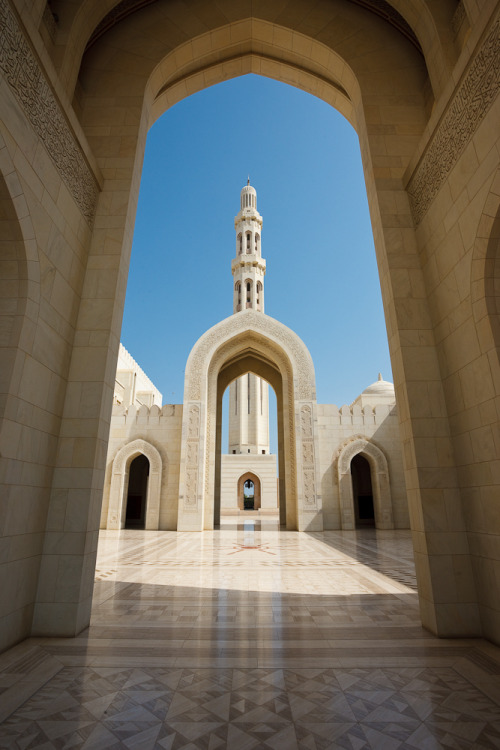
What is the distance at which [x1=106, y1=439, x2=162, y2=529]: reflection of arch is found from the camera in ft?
38.5

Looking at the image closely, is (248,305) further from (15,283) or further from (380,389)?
(15,283)

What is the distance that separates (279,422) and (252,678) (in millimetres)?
11312

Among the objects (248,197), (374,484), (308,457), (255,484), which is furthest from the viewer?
(255,484)

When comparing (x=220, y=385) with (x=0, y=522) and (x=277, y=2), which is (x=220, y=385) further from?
(x=0, y=522)

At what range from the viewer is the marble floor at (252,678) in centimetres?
158

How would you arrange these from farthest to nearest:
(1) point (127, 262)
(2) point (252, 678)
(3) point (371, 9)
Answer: (3) point (371, 9)
(1) point (127, 262)
(2) point (252, 678)

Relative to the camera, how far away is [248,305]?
19.1 metres

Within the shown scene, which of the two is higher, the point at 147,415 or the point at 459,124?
the point at 147,415

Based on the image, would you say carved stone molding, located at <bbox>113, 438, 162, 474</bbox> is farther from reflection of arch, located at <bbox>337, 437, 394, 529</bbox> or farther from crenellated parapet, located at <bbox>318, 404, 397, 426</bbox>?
reflection of arch, located at <bbox>337, 437, 394, 529</bbox>

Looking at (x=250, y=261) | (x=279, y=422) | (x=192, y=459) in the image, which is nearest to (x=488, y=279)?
(x=192, y=459)

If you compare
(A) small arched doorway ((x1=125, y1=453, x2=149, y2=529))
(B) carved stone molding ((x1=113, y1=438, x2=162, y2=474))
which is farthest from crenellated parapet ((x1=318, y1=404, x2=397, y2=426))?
(A) small arched doorway ((x1=125, y1=453, x2=149, y2=529))

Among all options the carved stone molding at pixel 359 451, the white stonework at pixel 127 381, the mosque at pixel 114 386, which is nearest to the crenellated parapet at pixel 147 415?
the white stonework at pixel 127 381

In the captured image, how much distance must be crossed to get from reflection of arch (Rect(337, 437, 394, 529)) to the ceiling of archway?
9.79 meters

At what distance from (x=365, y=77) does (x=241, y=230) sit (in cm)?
1705
